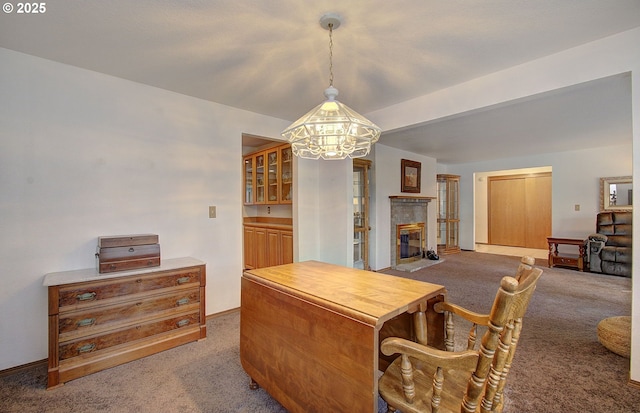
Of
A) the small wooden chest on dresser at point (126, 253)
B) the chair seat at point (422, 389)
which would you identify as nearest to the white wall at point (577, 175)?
the chair seat at point (422, 389)

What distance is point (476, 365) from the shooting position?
950mm

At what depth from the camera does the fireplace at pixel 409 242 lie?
18.0ft

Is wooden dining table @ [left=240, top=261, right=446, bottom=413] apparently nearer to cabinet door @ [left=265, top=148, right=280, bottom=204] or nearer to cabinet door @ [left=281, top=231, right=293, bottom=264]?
cabinet door @ [left=281, top=231, right=293, bottom=264]

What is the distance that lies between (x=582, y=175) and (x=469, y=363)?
266 inches

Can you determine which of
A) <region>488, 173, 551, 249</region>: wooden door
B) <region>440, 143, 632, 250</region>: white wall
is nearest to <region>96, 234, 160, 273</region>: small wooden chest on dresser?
<region>440, 143, 632, 250</region>: white wall

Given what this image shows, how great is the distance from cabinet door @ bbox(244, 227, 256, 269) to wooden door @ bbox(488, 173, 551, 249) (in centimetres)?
711

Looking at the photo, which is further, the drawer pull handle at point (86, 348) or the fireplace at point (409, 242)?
the fireplace at point (409, 242)

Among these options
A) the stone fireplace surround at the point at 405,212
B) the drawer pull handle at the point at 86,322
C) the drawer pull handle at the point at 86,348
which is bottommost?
the drawer pull handle at the point at 86,348

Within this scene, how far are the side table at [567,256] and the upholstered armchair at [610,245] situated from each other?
13 centimetres

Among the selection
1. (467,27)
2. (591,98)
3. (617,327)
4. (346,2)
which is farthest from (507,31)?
(617,327)

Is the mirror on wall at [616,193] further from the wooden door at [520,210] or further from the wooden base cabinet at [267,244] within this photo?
the wooden base cabinet at [267,244]

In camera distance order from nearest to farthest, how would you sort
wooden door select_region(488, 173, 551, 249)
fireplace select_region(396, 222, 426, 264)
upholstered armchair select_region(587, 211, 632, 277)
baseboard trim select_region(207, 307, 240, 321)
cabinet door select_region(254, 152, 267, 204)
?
baseboard trim select_region(207, 307, 240, 321), upholstered armchair select_region(587, 211, 632, 277), cabinet door select_region(254, 152, 267, 204), fireplace select_region(396, 222, 426, 264), wooden door select_region(488, 173, 551, 249)

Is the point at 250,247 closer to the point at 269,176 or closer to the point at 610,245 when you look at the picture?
the point at 269,176

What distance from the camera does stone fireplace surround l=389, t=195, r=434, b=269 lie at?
537cm
